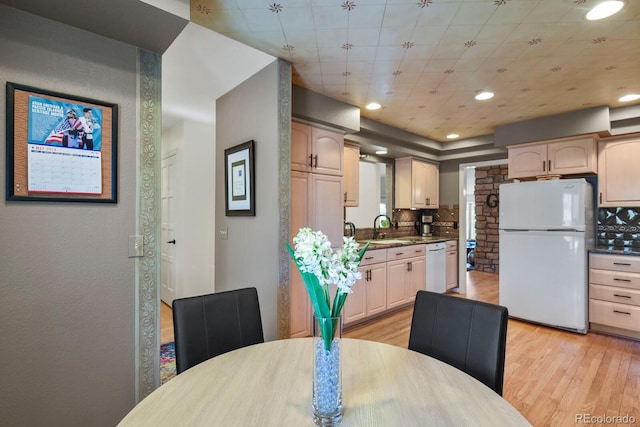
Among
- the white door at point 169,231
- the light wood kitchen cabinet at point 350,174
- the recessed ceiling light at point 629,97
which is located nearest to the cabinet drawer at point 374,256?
the light wood kitchen cabinet at point 350,174

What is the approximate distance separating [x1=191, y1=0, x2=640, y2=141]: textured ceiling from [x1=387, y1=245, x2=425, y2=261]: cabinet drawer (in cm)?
164

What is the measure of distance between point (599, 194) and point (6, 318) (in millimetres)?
4960

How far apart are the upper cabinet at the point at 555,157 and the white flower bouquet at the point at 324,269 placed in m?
3.74

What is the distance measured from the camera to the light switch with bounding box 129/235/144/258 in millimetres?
1702

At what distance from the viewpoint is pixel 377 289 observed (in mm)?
3574

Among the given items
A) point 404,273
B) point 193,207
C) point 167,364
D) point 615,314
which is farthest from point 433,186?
point 167,364

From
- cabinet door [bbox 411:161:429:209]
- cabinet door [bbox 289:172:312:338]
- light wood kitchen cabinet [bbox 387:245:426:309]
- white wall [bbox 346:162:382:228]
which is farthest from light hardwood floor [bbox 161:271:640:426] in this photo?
cabinet door [bbox 411:161:429:209]

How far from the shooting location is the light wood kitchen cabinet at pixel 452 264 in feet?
15.6

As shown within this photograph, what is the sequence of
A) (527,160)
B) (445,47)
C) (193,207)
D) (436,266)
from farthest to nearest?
(436,266)
(193,207)
(527,160)
(445,47)

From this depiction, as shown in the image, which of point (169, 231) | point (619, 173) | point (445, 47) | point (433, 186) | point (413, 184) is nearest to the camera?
point (445, 47)

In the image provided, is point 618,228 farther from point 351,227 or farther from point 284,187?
point 284,187

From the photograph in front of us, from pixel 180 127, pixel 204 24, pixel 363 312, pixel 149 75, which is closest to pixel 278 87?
pixel 204 24

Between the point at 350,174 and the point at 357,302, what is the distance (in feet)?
4.67

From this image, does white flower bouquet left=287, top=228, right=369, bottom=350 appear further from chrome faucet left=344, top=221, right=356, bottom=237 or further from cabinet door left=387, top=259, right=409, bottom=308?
chrome faucet left=344, top=221, right=356, bottom=237
